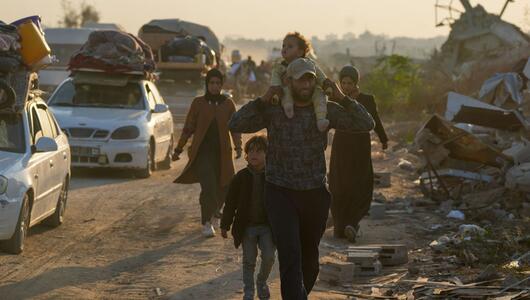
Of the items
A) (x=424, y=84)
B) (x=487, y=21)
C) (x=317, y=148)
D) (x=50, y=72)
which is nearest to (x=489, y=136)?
(x=317, y=148)

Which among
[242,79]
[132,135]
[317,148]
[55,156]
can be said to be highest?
[317,148]

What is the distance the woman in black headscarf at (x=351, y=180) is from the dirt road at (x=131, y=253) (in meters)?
0.28

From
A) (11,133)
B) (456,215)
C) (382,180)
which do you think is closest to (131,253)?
(11,133)

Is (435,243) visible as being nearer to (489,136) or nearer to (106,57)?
(489,136)

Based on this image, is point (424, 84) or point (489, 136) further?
point (424, 84)

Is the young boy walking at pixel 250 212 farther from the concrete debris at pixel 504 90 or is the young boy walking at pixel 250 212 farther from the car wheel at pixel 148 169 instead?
the concrete debris at pixel 504 90

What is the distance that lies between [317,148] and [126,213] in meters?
6.98

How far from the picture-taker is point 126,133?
63.1 ft

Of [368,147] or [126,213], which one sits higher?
[368,147]

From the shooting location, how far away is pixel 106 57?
20.2 m

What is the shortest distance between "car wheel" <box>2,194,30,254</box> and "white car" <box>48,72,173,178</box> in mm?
7662

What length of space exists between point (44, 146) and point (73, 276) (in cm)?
188

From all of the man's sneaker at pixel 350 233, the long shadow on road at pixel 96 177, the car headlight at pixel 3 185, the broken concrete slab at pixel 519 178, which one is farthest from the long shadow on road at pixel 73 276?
the long shadow on road at pixel 96 177

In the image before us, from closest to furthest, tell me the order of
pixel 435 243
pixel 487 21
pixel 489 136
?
pixel 435 243 < pixel 489 136 < pixel 487 21
